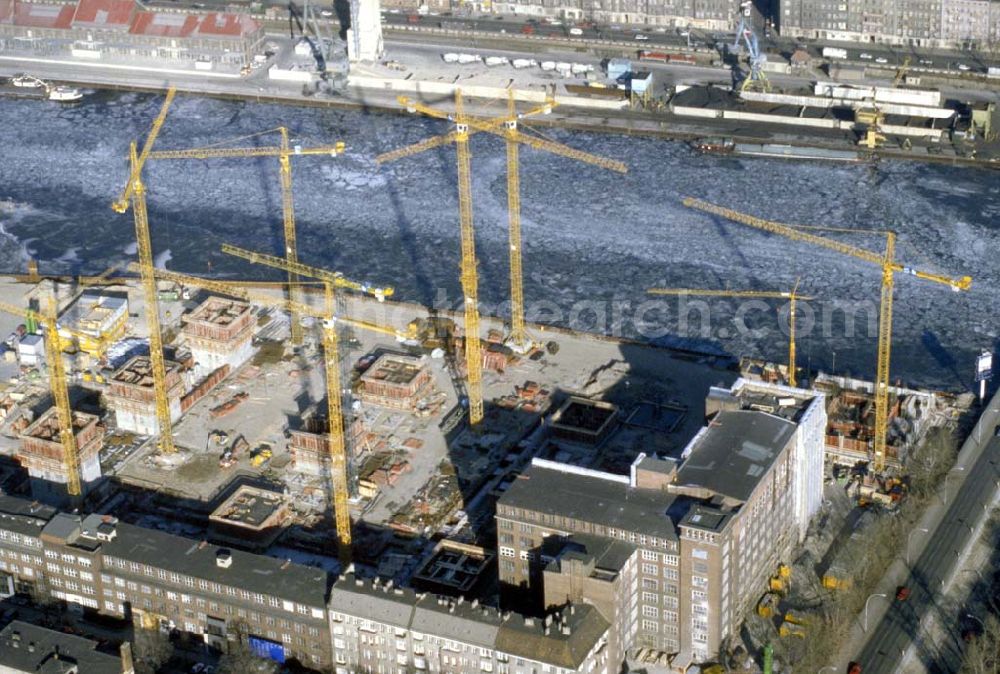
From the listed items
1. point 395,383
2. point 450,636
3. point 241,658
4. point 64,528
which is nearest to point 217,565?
point 241,658

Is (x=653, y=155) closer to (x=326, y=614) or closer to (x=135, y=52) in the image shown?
(x=135, y=52)

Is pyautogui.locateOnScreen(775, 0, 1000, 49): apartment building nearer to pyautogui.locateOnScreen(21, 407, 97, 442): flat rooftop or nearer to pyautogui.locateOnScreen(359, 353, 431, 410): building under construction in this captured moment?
pyautogui.locateOnScreen(359, 353, 431, 410): building under construction

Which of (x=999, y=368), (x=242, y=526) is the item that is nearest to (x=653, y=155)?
(x=999, y=368)

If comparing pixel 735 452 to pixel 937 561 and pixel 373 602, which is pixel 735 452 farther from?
pixel 373 602

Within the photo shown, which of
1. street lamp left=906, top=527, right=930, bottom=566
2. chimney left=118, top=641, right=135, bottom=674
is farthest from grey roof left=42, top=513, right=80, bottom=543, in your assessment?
street lamp left=906, top=527, right=930, bottom=566

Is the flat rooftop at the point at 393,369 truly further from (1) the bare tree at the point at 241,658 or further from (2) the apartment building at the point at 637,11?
(2) the apartment building at the point at 637,11

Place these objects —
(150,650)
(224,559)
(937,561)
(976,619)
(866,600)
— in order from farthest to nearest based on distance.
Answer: (937,561) → (866,600) → (976,619) → (224,559) → (150,650)
